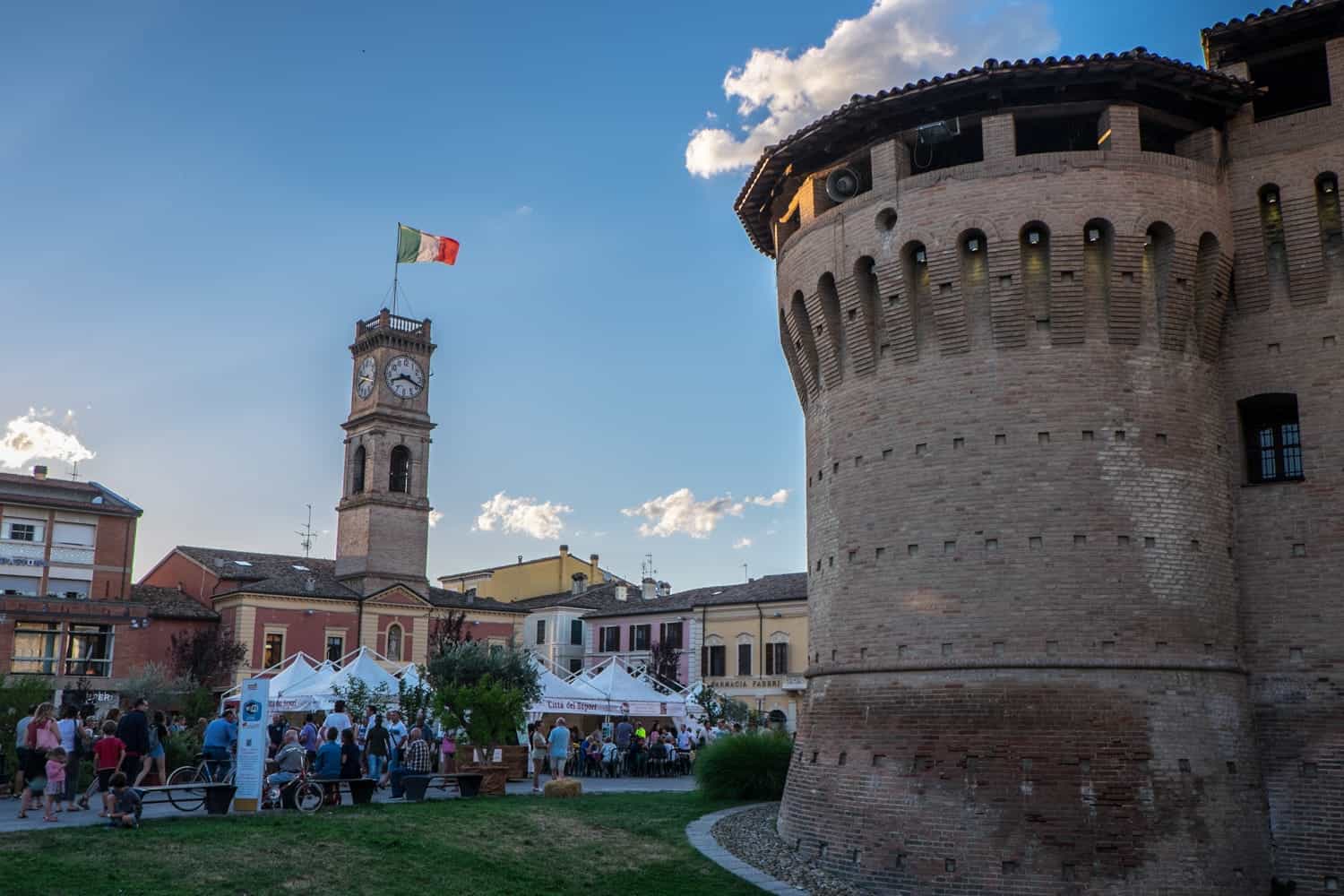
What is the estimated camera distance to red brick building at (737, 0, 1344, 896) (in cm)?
1595

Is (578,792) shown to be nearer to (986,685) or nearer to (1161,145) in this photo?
(986,685)

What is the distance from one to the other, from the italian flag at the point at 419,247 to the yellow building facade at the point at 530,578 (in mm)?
26332

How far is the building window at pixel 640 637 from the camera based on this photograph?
63.1m

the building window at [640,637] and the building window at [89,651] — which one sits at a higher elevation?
the building window at [640,637]

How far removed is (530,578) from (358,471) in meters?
17.1

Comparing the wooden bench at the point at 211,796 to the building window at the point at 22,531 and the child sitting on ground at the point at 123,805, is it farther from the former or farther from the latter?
the building window at the point at 22,531

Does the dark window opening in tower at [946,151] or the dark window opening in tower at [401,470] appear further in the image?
the dark window opening in tower at [401,470]

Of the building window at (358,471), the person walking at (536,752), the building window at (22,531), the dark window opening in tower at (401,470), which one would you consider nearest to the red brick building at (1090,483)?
the person walking at (536,752)

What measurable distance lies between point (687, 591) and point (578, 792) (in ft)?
143

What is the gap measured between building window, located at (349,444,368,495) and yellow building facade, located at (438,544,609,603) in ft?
41.7

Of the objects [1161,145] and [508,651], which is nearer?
[1161,145]

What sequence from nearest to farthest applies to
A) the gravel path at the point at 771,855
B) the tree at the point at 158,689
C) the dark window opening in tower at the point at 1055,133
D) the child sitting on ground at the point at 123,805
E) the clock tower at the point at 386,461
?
the child sitting on ground at the point at 123,805 < the gravel path at the point at 771,855 < the dark window opening in tower at the point at 1055,133 < the tree at the point at 158,689 < the clock tower at the point at 386,461

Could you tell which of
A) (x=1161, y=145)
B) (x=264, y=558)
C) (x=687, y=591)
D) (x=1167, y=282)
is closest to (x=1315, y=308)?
(x=1167, y=282)

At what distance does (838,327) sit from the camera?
758 inches
